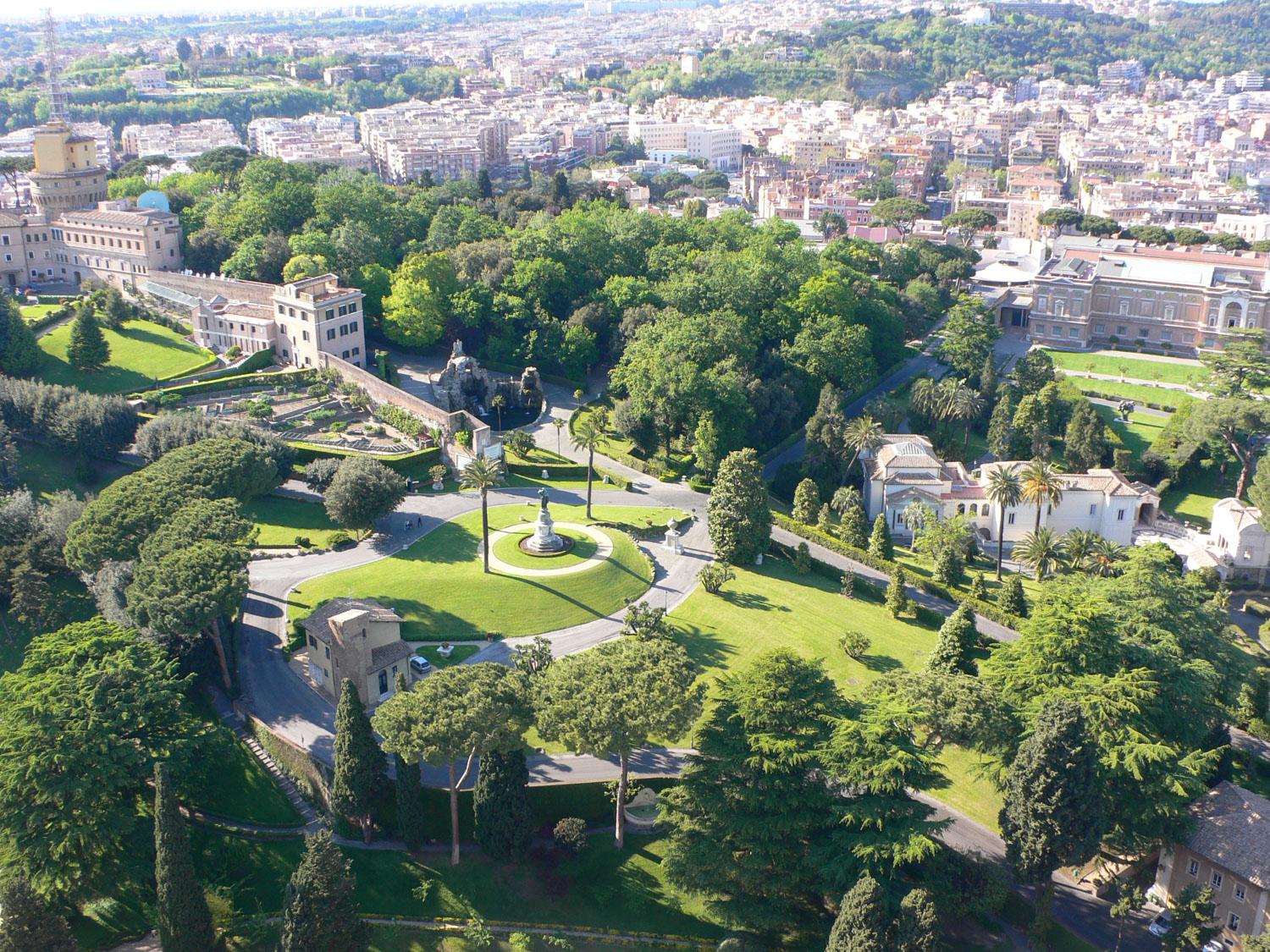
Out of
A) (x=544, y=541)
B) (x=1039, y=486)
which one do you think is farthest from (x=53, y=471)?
(x=1039, y=486)

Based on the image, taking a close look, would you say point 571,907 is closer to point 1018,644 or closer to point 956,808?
point 956,808

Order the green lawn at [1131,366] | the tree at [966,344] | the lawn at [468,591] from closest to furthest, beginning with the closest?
the lawn at [468,591] → the tree at [966,344] → the green lawn at [1131,366]

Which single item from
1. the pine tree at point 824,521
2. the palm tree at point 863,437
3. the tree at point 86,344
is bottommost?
the pine tree at point 824,521

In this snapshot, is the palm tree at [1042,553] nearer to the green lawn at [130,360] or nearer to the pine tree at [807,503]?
the pine tree at [807,503]

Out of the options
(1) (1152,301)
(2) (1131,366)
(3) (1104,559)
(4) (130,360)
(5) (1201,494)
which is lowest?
(5) (1201,494)

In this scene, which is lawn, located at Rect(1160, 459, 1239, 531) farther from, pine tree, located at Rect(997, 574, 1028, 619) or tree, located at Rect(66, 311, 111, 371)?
tree, located at Rect(66, 311, 111, 371)

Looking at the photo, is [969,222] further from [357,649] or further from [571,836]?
[571,836]

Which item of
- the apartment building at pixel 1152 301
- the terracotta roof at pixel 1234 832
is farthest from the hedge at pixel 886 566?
the apartment building at pixel 1152 301
